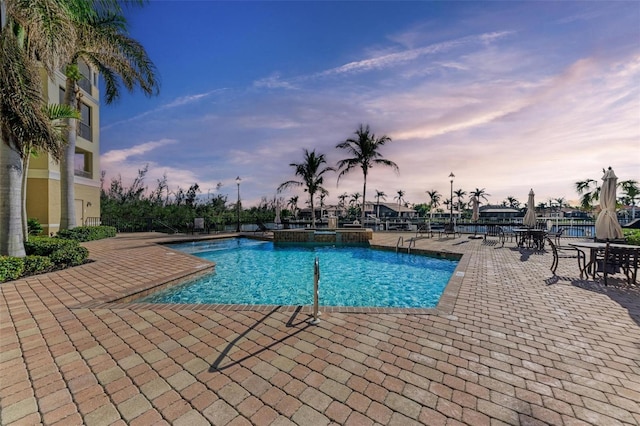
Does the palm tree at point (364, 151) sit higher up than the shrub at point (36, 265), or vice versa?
the palm tree at point (364, 151)

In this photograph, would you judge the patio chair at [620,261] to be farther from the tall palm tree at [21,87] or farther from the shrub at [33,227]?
the shrub at [33,227]

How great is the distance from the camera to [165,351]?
2650mm

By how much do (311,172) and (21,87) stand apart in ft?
53.2

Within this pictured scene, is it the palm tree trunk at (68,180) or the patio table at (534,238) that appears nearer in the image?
the patio table at (534,238)

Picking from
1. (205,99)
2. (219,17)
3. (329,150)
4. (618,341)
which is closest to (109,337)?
(618,341)

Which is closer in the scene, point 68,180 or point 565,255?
point 565,255

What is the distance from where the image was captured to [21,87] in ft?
17.2

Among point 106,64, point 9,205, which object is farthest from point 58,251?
point 106,64

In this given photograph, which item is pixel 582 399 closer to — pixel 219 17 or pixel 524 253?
pixel 524 253

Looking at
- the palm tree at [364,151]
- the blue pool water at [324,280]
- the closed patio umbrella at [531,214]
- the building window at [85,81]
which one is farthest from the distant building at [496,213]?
the building window at [85,81]

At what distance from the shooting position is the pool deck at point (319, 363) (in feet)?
6.05

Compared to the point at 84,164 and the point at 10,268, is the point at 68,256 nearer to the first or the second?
the point at 10,268

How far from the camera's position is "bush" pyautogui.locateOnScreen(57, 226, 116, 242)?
1061 cm

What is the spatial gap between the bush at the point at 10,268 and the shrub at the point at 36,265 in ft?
0.73
